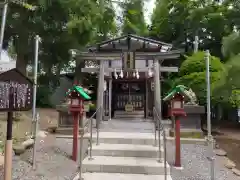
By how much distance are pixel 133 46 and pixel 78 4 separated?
342 cm

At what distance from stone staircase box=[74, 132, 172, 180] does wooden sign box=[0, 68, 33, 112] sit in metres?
2.01

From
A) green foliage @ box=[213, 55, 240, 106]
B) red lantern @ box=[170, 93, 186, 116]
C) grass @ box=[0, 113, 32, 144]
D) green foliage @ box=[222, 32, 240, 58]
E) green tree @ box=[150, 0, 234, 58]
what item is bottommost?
grass @ box=[0, 113, 32, 144]

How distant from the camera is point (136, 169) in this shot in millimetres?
4996

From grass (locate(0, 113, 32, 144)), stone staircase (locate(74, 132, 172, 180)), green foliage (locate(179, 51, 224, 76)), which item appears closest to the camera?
stone staircase (locate(74, 132, 172, 180))

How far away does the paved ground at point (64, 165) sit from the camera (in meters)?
4.73

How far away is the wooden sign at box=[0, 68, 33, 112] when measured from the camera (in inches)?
139

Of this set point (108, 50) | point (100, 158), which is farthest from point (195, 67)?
point (100, 158)

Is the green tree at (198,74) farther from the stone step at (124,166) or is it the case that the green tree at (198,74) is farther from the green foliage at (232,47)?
the green foliage at (232,47)

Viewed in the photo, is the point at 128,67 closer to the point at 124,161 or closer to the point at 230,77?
the point at 124,161

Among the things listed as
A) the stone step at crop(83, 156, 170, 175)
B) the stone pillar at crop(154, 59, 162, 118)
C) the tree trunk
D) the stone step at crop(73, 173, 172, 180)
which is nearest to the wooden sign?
the stone step at crop(73, 173, 172, 180)

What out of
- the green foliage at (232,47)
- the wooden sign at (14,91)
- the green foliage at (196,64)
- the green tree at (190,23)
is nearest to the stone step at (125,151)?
the wooden sign at (14,91)

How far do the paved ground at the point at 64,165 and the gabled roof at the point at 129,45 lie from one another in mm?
4953

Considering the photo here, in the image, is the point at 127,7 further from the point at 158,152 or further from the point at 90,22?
the point at 158,152

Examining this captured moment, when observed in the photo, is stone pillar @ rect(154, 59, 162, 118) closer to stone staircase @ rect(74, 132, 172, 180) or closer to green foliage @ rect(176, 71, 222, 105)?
green foliage @ rect(176, 71, 222, 105)
